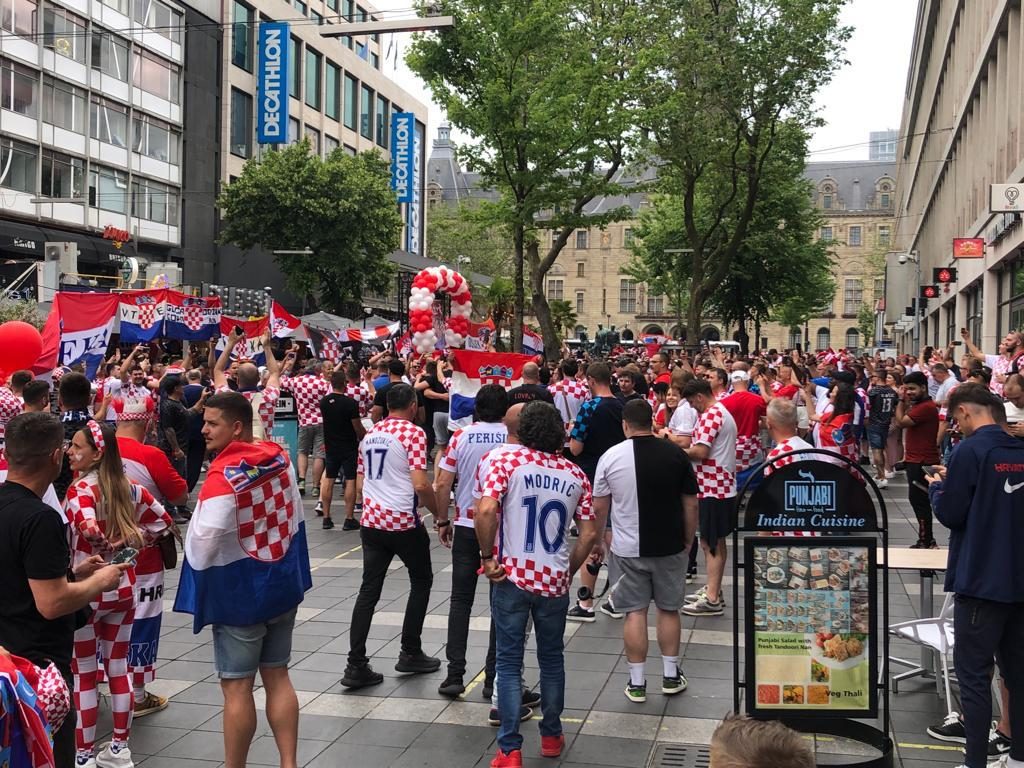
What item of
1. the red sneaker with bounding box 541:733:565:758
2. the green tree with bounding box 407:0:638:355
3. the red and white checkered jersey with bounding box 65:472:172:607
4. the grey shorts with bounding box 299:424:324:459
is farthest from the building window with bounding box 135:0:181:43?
the red sneaker with bounding box 541:733:565:758

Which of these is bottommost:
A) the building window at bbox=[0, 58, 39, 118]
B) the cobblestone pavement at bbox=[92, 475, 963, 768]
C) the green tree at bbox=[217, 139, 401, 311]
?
the cobblestone pavement at bbox=[92, 475, 963, 768]

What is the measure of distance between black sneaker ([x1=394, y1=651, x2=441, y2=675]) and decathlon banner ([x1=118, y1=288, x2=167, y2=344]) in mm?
9794

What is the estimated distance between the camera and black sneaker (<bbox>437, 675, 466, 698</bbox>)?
20.9 feet

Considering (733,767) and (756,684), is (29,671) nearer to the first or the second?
(733,767)

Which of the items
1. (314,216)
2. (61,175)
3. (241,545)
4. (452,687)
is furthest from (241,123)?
(241,545)

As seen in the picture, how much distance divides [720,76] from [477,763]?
28842mm

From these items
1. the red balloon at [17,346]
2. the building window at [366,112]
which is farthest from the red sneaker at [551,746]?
the building window at [366,112]

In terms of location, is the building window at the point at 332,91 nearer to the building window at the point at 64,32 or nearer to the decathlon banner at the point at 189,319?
the building window at the point at 64,32

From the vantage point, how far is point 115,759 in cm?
520

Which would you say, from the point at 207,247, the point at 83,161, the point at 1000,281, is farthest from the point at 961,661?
the point at 207,247

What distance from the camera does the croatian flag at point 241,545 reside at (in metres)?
4.69

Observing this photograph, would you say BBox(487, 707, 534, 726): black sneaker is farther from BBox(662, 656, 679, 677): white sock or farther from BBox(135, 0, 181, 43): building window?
BBox(135, 0, 181, 43): building window

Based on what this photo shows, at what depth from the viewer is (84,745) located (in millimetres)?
5176

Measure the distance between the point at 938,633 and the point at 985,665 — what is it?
1.29 m
